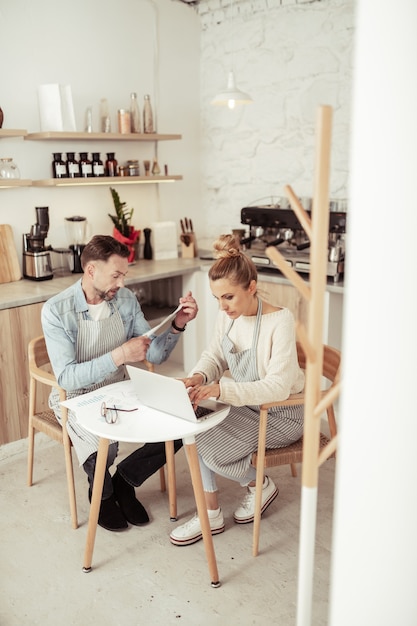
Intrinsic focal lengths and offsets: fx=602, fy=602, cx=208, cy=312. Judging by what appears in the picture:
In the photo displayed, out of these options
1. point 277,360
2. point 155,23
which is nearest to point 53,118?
point 155,23

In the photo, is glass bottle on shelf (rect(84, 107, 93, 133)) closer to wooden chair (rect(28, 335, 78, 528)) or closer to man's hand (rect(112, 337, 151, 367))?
wooden chair (rect(28, 335, 78, 528))

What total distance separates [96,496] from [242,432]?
61 centimetres

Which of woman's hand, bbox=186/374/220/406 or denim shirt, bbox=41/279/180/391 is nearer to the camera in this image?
woman's hand, bbox=186/374/220/406

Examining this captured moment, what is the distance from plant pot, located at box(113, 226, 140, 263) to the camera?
13.2ft

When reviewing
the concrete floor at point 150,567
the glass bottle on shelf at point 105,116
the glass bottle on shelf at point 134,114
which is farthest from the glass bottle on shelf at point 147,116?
the concrete floor at point 150,567

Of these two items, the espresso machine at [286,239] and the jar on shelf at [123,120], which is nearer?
the espresso machine at [286,239]

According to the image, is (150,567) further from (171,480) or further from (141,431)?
(141,431)

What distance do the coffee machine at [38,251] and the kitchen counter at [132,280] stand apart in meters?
0.05

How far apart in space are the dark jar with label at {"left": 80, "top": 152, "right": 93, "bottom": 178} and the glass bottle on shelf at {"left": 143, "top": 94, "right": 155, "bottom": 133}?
53cm

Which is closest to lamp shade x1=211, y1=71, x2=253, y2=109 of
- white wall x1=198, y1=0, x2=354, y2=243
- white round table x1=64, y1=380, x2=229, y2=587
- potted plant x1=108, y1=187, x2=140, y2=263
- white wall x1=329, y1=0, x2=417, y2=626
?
white wall x1=198, y1=0, x2=354, y2=243

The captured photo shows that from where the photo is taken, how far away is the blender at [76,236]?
3.80m

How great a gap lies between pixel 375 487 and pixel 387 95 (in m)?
0.62

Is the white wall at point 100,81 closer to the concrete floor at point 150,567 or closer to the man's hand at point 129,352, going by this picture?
the man's hand at point 129,352

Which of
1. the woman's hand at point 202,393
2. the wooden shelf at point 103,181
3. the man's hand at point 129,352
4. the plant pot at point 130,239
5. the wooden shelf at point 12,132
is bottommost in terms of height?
the woman's hand at point 202,393
